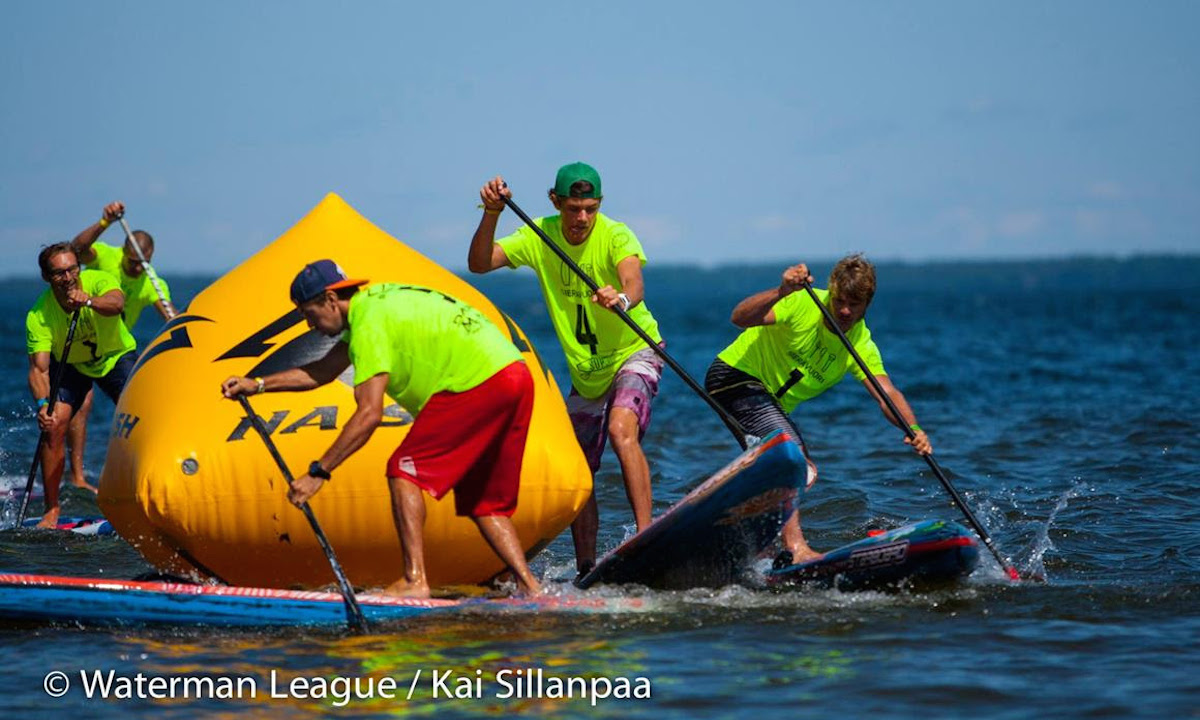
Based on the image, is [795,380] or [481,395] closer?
[481,395]

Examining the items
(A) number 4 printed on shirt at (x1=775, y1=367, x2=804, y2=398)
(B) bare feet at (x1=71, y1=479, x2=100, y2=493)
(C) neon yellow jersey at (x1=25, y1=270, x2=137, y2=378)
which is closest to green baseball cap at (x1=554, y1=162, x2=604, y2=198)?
(A) number 4 printed on shirt at (x1=775, y1=367, x2=804, y2=398)

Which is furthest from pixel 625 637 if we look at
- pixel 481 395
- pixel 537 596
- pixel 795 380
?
pixel 795 380

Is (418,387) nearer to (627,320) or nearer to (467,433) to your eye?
(467,433)

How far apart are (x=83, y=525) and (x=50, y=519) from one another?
353 millimetres

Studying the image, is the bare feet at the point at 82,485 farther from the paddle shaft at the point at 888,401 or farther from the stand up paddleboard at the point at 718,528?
the paddle shaft at the point at 888,401

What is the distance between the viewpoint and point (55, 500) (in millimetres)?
11461

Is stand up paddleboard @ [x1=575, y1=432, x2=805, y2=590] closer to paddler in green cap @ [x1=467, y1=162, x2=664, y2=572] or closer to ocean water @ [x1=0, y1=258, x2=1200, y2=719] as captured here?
ocean water @ [x1=0, y1=258, x2=1200, y2=719]

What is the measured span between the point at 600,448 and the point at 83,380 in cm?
473

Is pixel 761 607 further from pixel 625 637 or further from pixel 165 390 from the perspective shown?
pixel 165 390

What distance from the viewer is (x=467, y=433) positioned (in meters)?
7.39

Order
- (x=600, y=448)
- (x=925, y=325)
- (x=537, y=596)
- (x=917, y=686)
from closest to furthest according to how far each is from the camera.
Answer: (x=917, y=686), (x=537, y=596), (x=600, y=448), (x=925, y=325)

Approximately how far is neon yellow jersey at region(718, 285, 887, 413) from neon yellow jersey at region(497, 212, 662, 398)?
719 millimetres

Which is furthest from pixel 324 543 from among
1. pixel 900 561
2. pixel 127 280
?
pixel 127 280

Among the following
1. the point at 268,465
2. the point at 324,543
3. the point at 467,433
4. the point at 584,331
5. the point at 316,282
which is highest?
the point at 316,282
